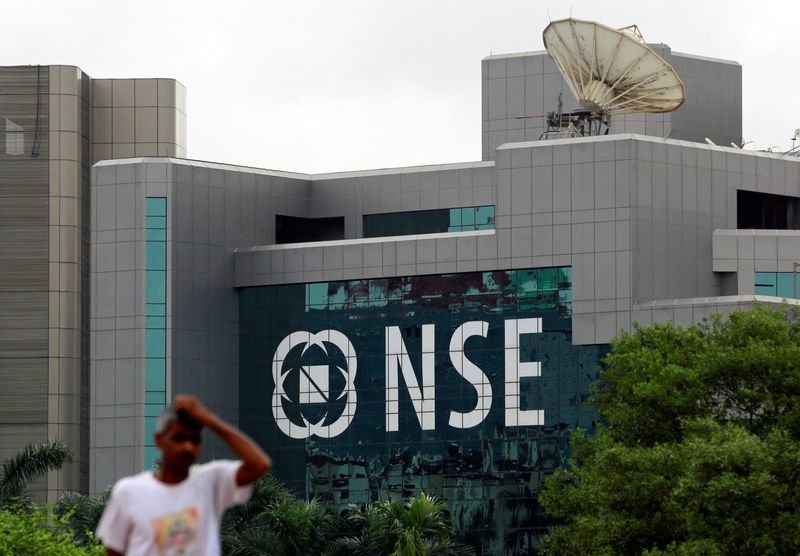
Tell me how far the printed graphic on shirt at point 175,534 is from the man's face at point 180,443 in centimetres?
29

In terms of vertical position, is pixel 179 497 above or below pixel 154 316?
below

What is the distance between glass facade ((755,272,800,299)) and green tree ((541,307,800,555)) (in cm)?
1773

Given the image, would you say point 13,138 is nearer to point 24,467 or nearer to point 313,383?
point 313,383

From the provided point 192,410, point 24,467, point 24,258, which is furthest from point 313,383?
point 192,410

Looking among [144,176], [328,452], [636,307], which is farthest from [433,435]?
[144,176]

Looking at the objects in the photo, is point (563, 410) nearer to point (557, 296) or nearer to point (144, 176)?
point (557, 296)

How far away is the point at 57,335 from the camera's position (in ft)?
292

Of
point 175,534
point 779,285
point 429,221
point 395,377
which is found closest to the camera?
point 175,534

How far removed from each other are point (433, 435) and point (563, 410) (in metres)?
5.57

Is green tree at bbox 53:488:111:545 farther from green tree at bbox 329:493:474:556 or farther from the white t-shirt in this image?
the white t-shirt

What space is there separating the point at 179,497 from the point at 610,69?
71.5 metres

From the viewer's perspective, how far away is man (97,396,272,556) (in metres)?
10.3

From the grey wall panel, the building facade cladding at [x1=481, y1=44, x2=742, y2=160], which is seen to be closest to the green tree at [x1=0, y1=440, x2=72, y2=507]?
the grey wall panel

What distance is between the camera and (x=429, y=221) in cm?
8769
